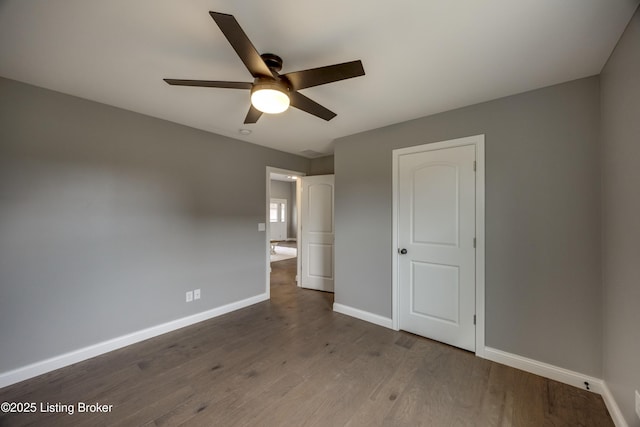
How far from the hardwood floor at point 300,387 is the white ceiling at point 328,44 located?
242 centimetres

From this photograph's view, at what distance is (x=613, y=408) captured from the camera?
Answer: 1.65 m

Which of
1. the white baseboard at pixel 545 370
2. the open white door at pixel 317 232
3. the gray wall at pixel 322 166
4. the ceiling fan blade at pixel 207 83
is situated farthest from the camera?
the gray wall at pixel 322 166

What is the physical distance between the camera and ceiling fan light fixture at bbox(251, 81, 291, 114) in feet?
5.08

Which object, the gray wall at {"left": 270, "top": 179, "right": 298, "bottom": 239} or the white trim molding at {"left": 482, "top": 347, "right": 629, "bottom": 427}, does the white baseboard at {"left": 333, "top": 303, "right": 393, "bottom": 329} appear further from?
the gray wall at {"left": 270, "top": 179, "right": 298, "bottom": 239}

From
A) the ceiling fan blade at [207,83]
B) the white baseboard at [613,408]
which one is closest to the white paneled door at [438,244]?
the white baseboard at [613,408]

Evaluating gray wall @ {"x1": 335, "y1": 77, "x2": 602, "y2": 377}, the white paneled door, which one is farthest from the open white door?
gray wall @ {"x1": 335, "y1": 77, "x2": 602, "y2": 377}

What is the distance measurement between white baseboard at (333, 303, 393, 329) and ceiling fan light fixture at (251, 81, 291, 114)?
103 inches

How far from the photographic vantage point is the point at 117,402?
181 cm

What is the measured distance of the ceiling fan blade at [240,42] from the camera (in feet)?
3.51

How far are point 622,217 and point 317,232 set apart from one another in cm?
351

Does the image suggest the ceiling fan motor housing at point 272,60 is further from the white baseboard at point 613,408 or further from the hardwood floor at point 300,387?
the white baseboard at point 613,408

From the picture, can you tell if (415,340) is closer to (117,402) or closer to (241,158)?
(117,402)

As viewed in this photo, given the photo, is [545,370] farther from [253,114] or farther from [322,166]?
[322,166]

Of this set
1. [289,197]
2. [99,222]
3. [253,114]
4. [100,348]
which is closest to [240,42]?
[253,114]
